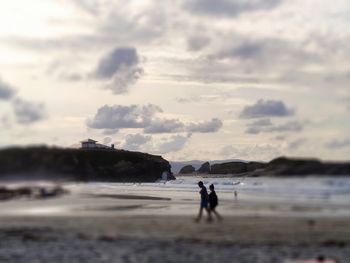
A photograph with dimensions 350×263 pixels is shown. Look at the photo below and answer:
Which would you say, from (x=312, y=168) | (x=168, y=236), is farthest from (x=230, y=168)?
(x=168, y=236)

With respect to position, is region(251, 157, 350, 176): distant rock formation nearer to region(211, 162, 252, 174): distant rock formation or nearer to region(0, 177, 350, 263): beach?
region(0, 177, 350, 263): beach

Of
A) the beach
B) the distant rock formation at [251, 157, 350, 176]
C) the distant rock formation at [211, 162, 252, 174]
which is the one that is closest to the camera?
the beach

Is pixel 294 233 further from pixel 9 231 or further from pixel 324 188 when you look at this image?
pixel 324 188

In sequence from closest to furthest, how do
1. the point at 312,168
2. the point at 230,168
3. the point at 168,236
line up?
the point at 168,236, the point at 312,168, the point at 230,168

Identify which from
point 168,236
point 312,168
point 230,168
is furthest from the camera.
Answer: point 230,168

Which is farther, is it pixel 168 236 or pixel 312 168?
pixel 312 168

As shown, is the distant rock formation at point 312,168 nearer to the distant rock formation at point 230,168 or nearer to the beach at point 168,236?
the beach at point 168,236

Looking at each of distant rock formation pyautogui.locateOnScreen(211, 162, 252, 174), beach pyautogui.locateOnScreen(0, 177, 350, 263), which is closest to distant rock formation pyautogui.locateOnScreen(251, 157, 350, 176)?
beach pyautogui.locateOnScreen(0, 177, 350, 263)

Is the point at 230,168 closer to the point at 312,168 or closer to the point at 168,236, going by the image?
the point at 312,168

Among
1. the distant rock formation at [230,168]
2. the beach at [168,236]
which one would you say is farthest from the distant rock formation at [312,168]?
the distant rock formation at [230,168]

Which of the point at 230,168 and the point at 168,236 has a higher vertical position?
the point at 230,168

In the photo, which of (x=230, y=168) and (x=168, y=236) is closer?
(x=168, y=236)

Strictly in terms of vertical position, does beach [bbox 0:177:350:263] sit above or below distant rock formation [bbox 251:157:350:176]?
below

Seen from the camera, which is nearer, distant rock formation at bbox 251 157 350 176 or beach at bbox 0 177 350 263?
beach at bbox 0 177 350 263
